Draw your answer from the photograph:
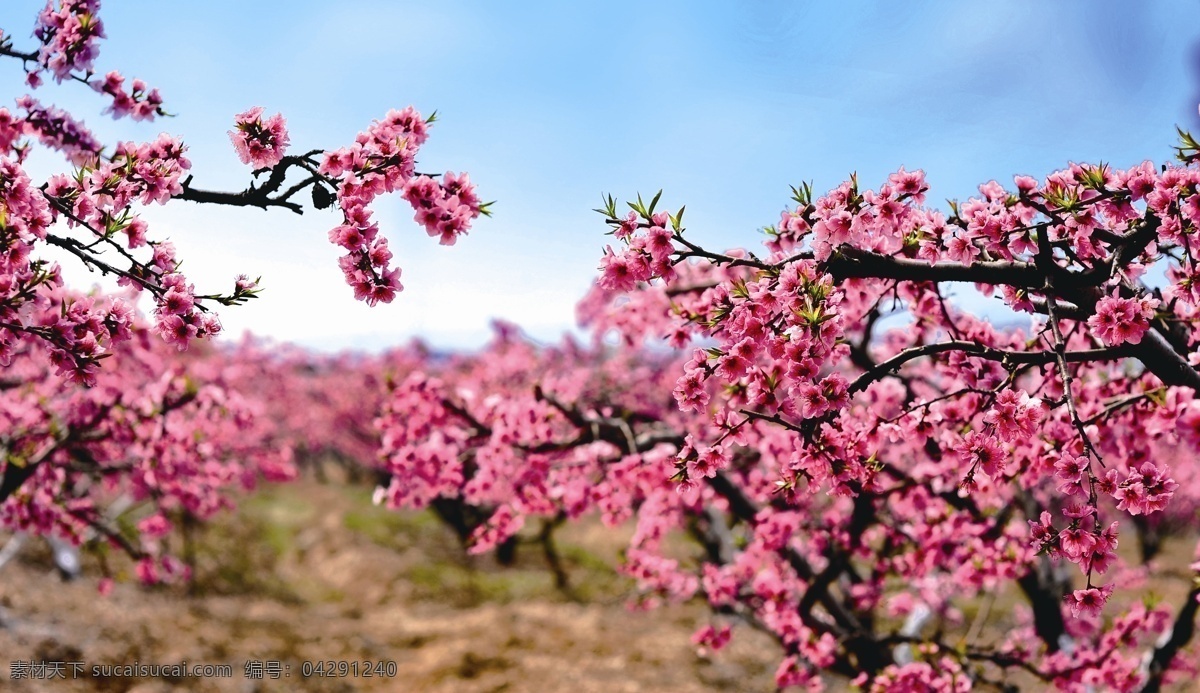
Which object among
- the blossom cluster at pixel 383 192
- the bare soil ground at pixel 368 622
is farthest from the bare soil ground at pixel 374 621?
the blossom cluster at pixel 383 192

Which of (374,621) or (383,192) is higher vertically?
(383,192)

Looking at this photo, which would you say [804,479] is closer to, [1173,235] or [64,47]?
[1173,235]

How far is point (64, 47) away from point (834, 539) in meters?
7.01

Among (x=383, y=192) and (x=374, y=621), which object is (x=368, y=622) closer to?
(x=374, y=621)

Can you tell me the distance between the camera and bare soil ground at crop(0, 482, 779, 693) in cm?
1133

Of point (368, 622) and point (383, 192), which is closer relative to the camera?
point (383, 192)

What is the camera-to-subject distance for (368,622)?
1611cm

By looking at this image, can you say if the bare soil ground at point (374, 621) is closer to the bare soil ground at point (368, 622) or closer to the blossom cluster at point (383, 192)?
the bare soil ground at point (368, 622)

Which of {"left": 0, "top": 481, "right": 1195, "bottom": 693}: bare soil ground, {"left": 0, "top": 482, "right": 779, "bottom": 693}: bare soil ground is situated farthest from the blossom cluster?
{"left": 0, "top": 482, "right": 779, "bottom": 693}: bare soil ground

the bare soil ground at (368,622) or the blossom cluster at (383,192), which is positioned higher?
the blossom cluster at (383,192)

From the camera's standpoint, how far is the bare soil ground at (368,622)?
11328mm

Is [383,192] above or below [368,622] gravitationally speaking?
above

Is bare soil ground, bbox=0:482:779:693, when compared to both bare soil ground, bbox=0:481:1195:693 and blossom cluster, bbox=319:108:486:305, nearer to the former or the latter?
bare soil ground, bbox=0:481:1195:693

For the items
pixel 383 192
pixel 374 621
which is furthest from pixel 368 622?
pixel 383 192
